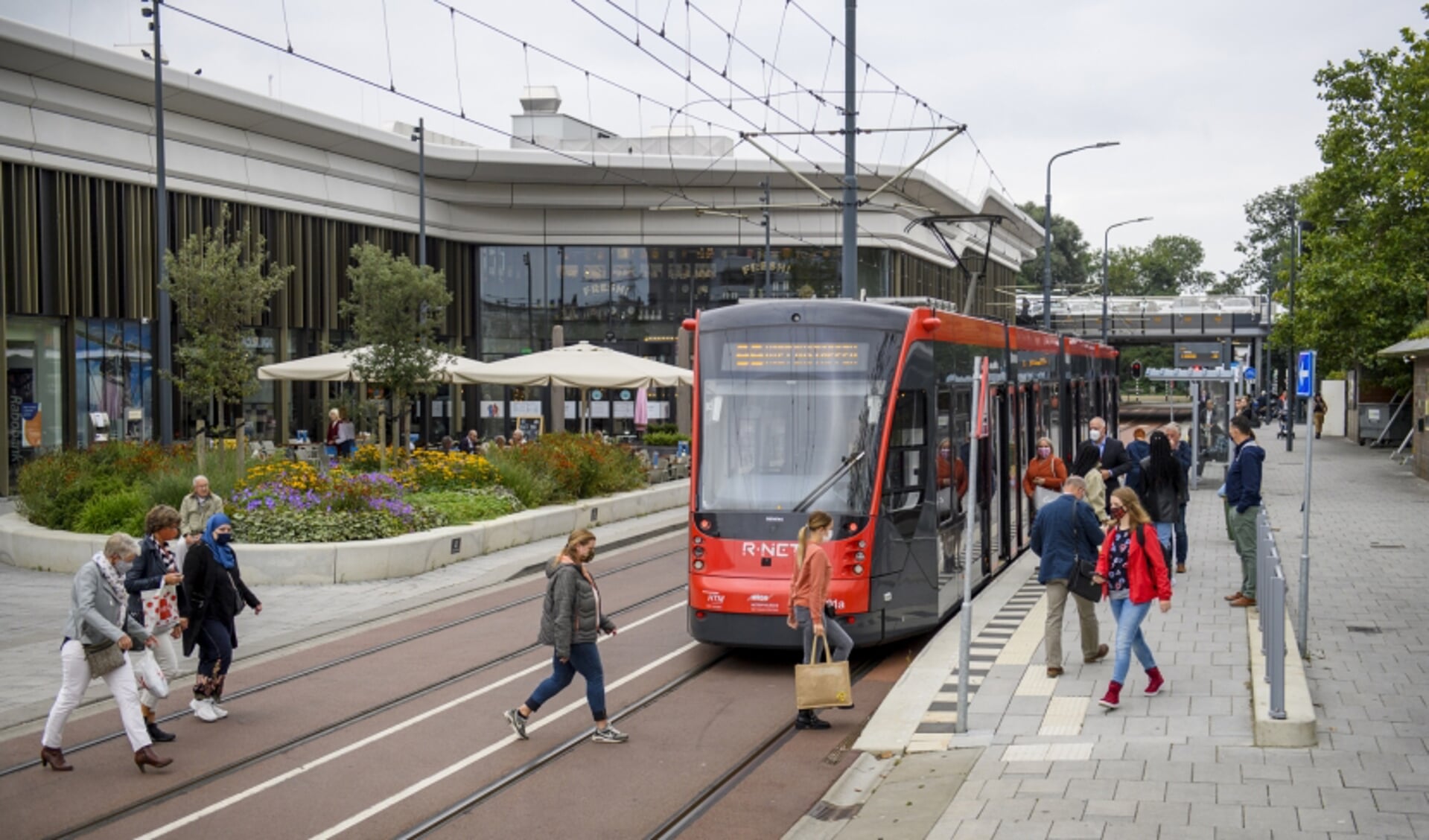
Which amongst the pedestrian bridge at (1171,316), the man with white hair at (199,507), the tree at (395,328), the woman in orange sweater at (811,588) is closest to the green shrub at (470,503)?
the tree at (395,328)

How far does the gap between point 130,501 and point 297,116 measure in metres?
21.9

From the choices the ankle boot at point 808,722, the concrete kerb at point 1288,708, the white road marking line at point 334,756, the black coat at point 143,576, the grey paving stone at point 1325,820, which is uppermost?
the black coat at point 143,576

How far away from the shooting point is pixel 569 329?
175 feet

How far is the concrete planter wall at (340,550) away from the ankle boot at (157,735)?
25.9 feet

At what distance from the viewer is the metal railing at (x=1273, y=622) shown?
31.7 ft

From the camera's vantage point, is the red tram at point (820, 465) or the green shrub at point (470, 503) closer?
the red tram at point (820, 465)

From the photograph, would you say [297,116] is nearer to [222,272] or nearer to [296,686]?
[222,272]

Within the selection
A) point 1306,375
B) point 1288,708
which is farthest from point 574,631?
point 1306,375

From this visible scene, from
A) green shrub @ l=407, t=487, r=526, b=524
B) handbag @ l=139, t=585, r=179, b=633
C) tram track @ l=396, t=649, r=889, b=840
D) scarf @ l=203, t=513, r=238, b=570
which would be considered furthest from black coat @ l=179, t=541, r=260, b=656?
green shrub @ l=407, t=487, r=526, b=524

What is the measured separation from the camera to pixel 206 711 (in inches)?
446

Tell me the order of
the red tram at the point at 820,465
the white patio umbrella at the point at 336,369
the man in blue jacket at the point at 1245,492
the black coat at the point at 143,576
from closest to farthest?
the black coat at the point at 143,576, the red tram at the point at 820,465, the man in blue jacket at the point at 1245,492, the white patio umbrella at the point at 336,369

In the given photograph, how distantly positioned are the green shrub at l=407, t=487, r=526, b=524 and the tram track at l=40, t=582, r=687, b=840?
7.47 metres

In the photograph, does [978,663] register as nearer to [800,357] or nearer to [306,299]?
[800,357]

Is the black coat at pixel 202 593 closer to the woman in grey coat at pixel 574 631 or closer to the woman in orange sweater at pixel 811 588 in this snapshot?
the woman in grey coat at pixel 574 631
